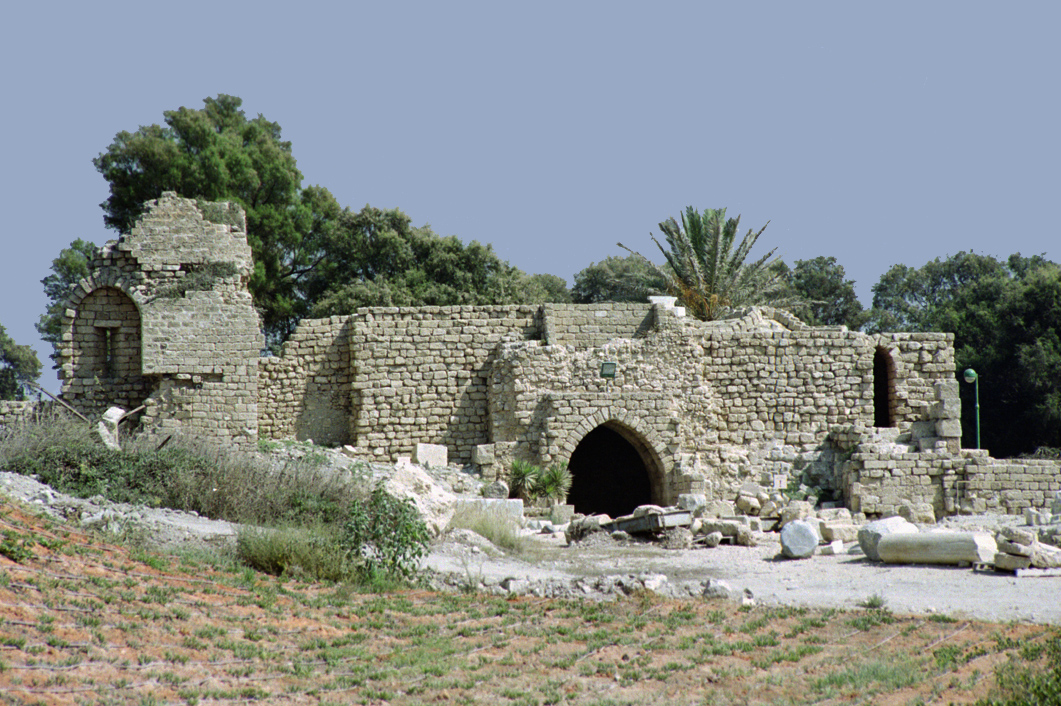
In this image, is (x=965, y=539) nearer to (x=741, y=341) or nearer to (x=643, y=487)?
(x=741, y=341)

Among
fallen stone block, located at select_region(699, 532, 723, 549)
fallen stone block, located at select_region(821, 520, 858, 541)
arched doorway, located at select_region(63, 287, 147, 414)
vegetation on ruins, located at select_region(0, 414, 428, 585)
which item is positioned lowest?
fallen stone block, located at select_region(699, 532, 723, 549)

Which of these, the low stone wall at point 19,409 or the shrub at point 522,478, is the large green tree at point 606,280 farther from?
→ the low stone wall at point 19,409

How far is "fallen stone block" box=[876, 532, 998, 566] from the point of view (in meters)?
12.1

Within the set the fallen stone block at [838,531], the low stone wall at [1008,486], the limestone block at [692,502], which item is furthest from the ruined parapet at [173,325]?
the low stone wall at [1008,486]

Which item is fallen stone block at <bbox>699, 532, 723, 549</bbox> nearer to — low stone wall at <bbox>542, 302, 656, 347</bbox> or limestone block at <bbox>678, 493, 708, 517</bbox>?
limestone block at <bbox>678, 493, 708, 517</bbox>

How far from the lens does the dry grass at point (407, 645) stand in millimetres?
7379

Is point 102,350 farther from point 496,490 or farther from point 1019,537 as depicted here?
point 1019,537

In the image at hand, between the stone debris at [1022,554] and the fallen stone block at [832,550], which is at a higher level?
the stone debris at [1022,554]

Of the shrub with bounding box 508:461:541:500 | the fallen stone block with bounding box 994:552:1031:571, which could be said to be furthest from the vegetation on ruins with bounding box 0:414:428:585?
the fallen stone block with bounding box 994:552:1031:571

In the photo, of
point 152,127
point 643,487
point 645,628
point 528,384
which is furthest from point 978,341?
point 645,628

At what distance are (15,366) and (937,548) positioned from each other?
38.6m

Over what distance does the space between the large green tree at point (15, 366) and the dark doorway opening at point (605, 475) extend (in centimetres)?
2660

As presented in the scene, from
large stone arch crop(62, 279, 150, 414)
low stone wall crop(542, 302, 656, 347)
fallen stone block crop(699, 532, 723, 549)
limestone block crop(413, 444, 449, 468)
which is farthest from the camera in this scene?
low stone wall crop(542, 302, 656, 347)

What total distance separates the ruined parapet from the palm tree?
12429mm
